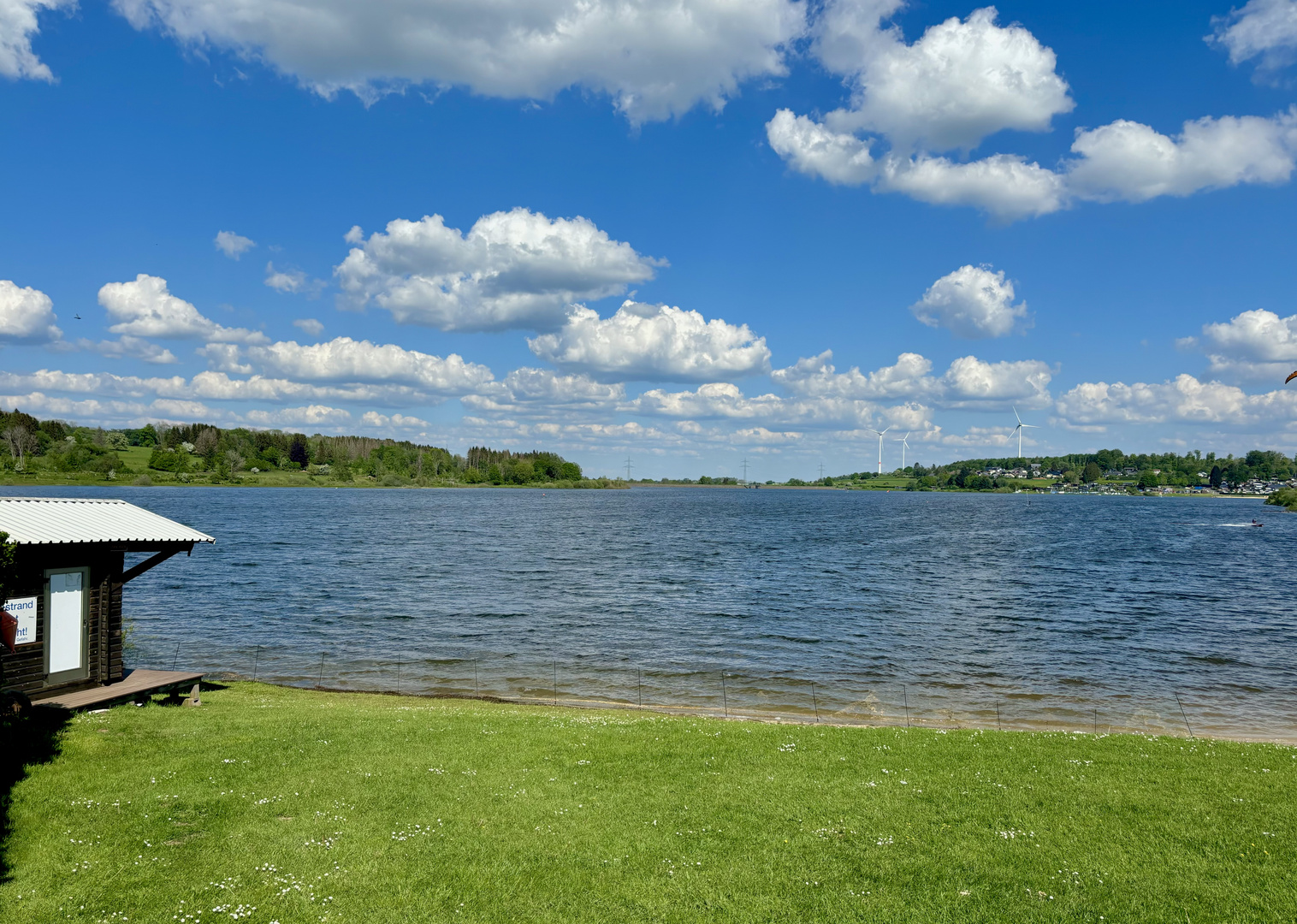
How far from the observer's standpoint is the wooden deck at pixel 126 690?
57.2ft

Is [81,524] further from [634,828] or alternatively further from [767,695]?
[767,695]

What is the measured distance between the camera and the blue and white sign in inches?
677

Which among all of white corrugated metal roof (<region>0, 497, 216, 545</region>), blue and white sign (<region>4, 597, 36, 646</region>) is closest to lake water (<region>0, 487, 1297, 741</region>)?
white corrugated metal roof (<region>0, 497, 216, 545</region>)

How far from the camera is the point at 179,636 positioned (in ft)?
126

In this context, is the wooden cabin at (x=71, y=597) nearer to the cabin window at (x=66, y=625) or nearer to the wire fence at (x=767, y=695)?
the cabin window at (x=66, y=625)

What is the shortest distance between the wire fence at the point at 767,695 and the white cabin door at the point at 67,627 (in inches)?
437

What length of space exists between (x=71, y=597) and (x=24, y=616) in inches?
44.6

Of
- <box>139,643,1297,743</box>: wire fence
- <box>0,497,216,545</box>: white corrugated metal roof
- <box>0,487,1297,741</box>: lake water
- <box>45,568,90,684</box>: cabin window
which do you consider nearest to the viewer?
<box>0,497,216,545</box>: white corrugated metal roof

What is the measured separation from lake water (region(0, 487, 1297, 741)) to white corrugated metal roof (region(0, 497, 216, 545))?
29.9ft

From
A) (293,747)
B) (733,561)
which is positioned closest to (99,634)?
(293,747)

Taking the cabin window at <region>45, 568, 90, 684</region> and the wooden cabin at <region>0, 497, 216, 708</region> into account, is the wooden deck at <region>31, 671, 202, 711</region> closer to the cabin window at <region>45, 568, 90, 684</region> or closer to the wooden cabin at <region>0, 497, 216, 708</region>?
the wooden cabin at <region>0, 497, 216, 708</region>

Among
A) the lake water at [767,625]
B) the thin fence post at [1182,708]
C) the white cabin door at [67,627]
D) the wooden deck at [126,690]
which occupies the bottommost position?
the lake water at [767,625]

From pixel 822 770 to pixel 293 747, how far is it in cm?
1088

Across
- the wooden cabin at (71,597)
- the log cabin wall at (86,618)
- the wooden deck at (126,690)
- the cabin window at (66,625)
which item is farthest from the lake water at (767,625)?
the cabin window at (66,625)
